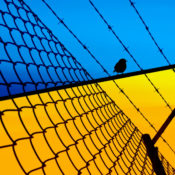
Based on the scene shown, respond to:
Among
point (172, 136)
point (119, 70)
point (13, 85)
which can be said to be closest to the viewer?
point (13, 85)

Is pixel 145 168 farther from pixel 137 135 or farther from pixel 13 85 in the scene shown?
pixel 13 85

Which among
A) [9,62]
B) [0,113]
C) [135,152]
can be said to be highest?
[9,62]

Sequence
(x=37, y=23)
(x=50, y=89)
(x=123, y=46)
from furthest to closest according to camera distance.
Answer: (x=123, y=46), (x=37, y=23), (x=50, y=89)

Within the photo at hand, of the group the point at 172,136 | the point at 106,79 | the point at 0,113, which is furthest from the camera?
the point at 172,136

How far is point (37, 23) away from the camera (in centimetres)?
201

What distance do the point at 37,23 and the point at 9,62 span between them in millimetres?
786

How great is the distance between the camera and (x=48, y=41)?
6.61 feet

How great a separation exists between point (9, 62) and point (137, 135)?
1489 mm

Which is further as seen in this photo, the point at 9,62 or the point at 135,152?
the point at 135,152

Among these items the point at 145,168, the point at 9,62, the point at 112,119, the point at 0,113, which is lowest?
the point at 145,168

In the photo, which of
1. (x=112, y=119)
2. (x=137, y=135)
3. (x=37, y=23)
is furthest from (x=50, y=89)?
(x=137, y=135)

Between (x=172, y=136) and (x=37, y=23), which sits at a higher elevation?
(x=37, y=23)

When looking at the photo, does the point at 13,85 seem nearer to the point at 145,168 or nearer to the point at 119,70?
the point at 145,168

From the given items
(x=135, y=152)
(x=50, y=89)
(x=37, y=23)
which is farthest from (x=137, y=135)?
(x=37, y=23)
